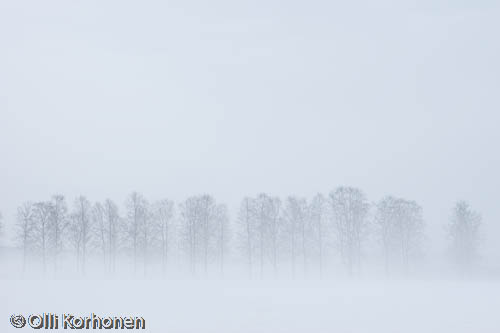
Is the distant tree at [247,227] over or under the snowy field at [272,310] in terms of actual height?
over

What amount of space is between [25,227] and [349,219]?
4534cm

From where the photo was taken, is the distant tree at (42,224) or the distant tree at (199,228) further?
the distant tree at (199,228)

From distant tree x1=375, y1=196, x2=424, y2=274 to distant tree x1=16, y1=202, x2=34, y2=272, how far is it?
49.4 meters

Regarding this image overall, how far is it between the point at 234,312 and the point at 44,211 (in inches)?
2060

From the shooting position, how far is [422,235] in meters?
76.4

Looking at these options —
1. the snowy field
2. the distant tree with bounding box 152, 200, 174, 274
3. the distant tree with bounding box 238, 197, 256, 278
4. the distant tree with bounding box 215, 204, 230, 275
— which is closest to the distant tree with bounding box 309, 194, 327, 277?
the distant tree with bounding box 238, 197, 256, 278

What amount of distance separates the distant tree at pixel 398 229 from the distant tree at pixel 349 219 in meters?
4.23

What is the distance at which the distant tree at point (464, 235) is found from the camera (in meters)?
77.2

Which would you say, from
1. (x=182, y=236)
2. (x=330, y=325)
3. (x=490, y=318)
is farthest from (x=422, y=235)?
(x=330, y=325)

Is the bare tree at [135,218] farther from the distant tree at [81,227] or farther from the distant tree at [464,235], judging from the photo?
the distant tree at [464,235]

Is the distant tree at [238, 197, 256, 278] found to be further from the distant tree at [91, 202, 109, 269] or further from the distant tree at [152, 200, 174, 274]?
the distant tree at [91, 202, 109, 269]

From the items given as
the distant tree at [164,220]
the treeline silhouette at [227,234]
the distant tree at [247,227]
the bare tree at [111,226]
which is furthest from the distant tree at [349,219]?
the bare tree at [111,226]

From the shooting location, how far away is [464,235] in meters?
78.2

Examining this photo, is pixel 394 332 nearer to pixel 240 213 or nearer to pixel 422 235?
pixel 240 213
